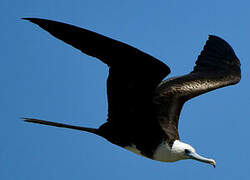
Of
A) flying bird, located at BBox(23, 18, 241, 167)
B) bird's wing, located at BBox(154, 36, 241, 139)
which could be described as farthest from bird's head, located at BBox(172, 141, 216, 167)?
bird's wing, located at BBox(154, 36, 241, 139)

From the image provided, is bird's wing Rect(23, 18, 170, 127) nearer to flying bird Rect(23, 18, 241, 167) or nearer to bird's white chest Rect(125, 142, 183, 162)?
flying bird Rect(23, 18, 241, 167)

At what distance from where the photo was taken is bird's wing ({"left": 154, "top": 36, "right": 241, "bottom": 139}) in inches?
232

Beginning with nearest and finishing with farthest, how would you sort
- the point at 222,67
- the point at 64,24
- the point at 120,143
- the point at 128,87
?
1. the point at 64,24
2. the point at 128,87
3. the point at 120,143
4. the point at 222,67

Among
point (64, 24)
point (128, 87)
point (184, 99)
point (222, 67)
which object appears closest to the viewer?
point (64, 24)

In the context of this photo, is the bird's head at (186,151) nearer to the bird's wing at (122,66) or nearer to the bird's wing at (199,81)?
the bird's wing at (199,81)

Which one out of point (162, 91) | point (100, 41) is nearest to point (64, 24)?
point (100, 41)

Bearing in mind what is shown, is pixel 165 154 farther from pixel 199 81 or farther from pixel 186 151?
pixel 199 81

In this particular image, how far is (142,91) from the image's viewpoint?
4734mm

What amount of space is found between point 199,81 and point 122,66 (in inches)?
82.8

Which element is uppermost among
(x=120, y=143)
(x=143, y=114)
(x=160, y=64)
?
(x=160, y=64)

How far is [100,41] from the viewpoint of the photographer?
14.3 ft

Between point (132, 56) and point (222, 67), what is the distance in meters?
2.86

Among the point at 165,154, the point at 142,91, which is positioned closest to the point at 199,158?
the point at 165,154

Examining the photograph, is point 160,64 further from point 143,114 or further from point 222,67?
point 222,67
